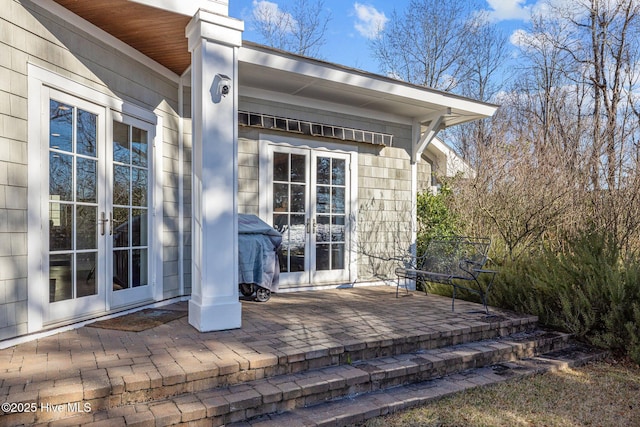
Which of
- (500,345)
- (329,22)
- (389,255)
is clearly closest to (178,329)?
(500,345)

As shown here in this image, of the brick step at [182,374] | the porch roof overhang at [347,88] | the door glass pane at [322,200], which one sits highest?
the porch roof overhang at [347,88]

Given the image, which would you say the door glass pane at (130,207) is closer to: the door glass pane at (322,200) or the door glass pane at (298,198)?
the door glass pane at (298,198)

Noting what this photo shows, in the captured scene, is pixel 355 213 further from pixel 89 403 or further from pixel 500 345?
pixel 89 403

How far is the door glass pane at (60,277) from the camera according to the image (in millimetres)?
3473

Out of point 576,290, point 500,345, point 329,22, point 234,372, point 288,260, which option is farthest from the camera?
point 329,22

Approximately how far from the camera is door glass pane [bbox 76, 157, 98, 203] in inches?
146

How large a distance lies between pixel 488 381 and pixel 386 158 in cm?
391

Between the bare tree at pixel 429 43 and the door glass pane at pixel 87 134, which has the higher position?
the bare tree at pixel 429 43

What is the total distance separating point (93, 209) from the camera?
385 centimetres

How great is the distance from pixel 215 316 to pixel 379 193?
12.0 feet

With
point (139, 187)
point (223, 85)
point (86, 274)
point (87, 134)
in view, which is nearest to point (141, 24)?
point (223, 85)

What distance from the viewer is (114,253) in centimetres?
408

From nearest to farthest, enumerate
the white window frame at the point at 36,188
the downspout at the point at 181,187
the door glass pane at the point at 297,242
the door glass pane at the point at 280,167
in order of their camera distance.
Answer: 1. the white window frame at the point at 36,188
2. the downspout at the point at 181,187
3. the door glass pane at the point at 280,167
4. the door glass pane at the point at 297,242

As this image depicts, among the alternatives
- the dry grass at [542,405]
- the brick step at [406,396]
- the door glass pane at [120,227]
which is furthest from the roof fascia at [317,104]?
the dry grass at [542,405]
